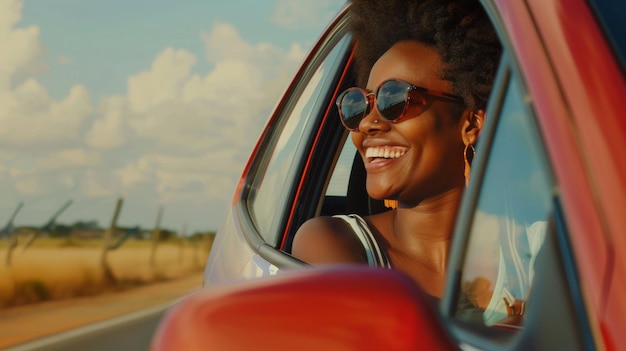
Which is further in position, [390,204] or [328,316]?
[390,204]

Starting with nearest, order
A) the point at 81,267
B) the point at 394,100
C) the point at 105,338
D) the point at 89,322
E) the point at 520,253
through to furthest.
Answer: the point at 520,253
the point at 394,100
the point at 105,338
the point at 89,322
the point at 81,267

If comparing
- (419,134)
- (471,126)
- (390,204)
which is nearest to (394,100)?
(419,134)

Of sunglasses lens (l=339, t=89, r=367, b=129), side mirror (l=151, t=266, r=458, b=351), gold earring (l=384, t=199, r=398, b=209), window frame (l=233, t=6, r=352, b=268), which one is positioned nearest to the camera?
side mirror (l=151, t=266, r=458, b=351)

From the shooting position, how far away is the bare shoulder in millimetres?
2873

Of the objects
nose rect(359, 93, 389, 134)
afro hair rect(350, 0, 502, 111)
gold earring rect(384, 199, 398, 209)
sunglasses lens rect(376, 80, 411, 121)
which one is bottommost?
gold earring rect(384, 199, 398, 209)

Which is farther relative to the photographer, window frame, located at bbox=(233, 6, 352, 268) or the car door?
window frame, located at bbox=(233, 6, 352, 268)

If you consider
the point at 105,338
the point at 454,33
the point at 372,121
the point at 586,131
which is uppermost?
the point at 454,33

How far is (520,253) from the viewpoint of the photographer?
66.2 inches

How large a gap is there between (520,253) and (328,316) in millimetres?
491

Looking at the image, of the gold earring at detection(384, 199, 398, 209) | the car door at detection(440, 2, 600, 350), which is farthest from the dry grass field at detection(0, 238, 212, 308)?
the car door at detection(440, 2, 600, 350)

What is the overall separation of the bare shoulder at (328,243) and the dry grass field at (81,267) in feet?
67.1

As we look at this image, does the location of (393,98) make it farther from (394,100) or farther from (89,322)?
(89,322)

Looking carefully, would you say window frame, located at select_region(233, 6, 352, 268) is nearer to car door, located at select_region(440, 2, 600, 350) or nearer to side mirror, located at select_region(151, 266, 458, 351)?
car door, located at select_region(440, 2, 600, 350)

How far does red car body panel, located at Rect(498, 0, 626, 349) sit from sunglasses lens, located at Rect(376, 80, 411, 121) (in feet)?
4.64
